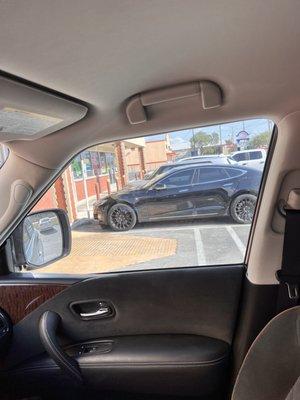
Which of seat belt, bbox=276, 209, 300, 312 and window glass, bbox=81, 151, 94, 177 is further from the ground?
window glass, bbox=81, 151, 94, 177

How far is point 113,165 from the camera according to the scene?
2043 millimetres

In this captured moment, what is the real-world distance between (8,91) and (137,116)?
0.63 m

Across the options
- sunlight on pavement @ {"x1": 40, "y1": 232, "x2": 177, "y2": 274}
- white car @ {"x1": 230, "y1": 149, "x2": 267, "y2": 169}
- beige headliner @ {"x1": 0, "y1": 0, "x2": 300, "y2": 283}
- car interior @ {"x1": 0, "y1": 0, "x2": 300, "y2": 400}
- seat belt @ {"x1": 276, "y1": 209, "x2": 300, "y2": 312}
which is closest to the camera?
beige headliner @ {"x1": 0, "y1": 0, "x2": 300, "y2": 283}

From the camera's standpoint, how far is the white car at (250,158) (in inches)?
73.3

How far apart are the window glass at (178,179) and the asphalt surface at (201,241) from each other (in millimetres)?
230

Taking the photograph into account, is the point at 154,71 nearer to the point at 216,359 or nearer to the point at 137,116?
the point at 137,116

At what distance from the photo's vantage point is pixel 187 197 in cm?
208

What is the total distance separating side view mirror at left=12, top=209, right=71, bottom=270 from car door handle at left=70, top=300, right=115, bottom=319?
280mm

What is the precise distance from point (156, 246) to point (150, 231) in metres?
0.10

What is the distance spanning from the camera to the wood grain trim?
6.50 ft

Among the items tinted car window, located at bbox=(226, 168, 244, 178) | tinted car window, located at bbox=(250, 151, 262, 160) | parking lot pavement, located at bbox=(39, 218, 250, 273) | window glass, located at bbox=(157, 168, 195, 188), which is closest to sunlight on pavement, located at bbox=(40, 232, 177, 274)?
parking lot pavement, located at bbox=(39, 218, 250, 273)

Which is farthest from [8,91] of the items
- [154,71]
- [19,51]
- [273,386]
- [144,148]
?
[273,386]

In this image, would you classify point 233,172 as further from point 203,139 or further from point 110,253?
point 110,253

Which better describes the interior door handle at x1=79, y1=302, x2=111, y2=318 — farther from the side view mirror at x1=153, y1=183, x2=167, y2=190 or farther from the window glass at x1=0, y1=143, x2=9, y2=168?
the window glass at x1=0, y1=143, x2=9, y2=168
